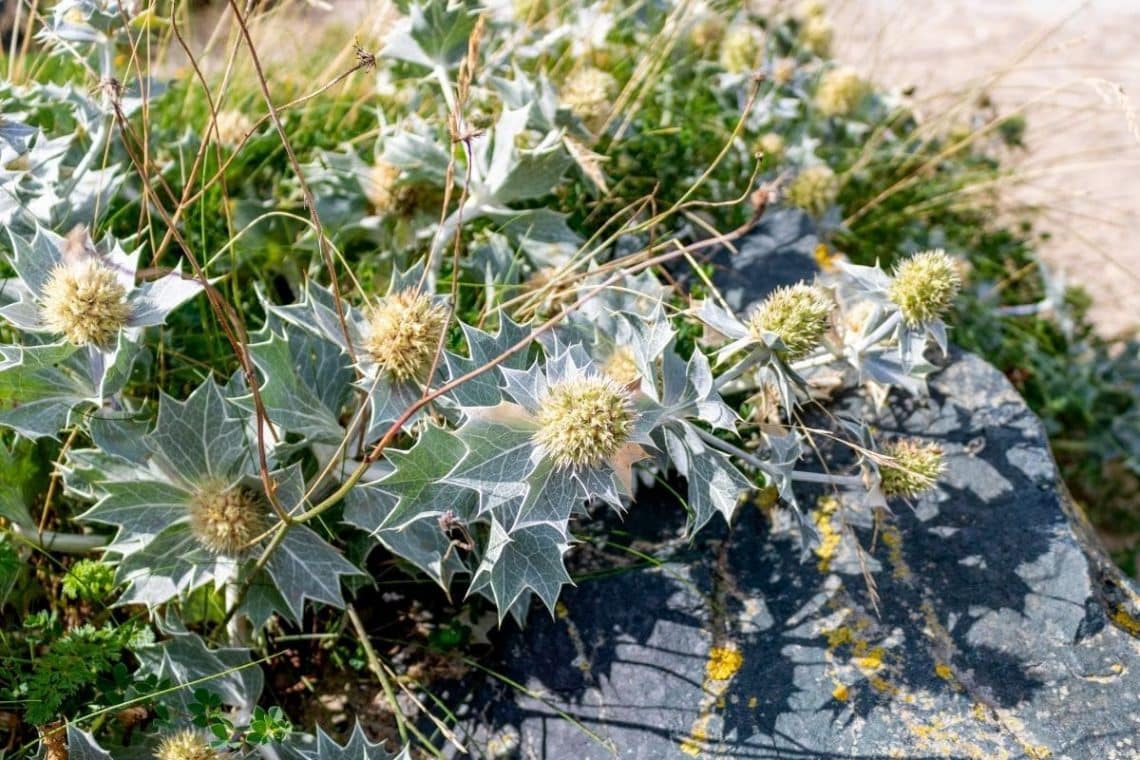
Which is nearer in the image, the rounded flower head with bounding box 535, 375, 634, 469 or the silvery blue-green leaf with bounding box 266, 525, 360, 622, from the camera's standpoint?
the rounded flower head with bounding box 535, 375, 634, 469

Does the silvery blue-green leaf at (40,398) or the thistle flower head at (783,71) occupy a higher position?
the silvery blue-green leaf at (40,398)

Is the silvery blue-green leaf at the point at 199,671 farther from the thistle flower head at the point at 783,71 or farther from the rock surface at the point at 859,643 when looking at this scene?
the thistle flower head at the point at 783,71

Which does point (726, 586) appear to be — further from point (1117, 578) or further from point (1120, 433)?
point (1120, 433)

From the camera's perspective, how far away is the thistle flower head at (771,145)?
2584 millimetres

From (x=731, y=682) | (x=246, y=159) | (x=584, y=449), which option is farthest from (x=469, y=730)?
(x=246, y=159)

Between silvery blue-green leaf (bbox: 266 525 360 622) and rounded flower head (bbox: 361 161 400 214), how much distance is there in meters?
0.84

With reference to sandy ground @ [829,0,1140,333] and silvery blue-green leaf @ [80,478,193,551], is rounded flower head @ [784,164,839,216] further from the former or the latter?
silvery blue-green leaf @ [80,478,193,551]

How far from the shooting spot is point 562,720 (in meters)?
1.62

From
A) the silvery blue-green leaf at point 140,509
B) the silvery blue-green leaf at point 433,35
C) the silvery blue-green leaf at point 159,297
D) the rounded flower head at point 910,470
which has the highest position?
the silvery blue-green leaf at point 433,35

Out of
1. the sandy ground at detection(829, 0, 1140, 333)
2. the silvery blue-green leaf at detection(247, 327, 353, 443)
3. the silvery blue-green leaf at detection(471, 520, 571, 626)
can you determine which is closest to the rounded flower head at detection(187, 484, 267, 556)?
A: the silvery blue-green leaf at detection(247, 327, 353, 443)

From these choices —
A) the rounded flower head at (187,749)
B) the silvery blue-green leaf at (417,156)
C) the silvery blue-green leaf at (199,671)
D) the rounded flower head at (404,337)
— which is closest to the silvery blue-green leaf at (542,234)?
the silvery blue-green leaf at (417,156)

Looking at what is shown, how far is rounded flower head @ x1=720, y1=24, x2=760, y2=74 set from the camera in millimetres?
2705

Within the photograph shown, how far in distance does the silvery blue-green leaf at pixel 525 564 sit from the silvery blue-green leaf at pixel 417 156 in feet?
2.73

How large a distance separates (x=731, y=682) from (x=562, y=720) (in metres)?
0.29
